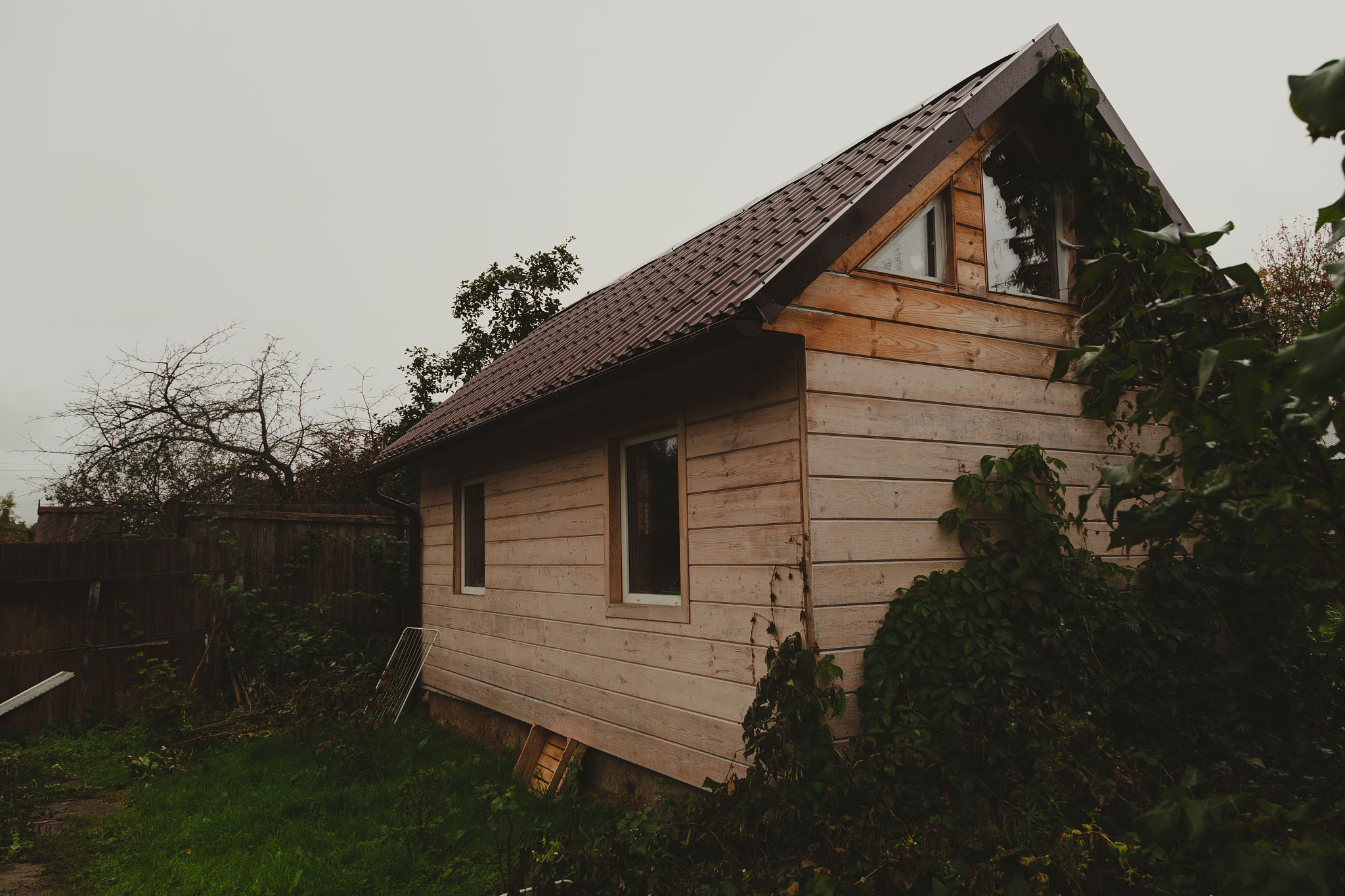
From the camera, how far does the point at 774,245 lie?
4531 millimetres

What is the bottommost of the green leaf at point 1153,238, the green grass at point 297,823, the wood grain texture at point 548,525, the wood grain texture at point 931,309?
the green grass at point 297,823

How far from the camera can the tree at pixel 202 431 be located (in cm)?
1173

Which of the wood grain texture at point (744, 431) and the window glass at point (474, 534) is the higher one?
the wood grain texture at point (744, 431)

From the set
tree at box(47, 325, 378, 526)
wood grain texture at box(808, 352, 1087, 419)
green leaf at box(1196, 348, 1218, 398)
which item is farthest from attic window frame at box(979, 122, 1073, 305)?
tree at box(47, 325, 378, 526)

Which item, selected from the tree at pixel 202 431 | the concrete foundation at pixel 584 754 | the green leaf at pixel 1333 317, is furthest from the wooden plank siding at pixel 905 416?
the tree at pixel 202 431

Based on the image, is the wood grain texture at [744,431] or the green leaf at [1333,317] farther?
the wood grain texture at [744,431]

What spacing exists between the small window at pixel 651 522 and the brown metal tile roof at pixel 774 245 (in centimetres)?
75

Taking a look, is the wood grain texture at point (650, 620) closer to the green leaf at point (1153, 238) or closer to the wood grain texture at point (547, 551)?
the wood grain texture at point (547, 551)

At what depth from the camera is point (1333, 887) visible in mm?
2893

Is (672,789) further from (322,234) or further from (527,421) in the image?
(322,234)

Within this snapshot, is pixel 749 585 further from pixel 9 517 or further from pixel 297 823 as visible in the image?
pixel 9 517

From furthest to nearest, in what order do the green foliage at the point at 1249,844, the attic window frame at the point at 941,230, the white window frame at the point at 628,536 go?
the white window frame at the point at 628,536 → the attic window frame at the point at 941,230 → the green foliage at the point at 1249,844

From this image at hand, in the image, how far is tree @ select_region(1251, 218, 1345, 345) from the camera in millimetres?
15383

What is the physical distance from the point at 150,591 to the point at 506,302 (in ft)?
46.2
